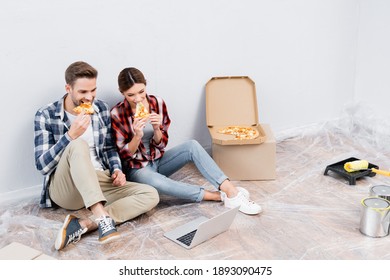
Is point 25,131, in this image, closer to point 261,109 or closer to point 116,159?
point 116,159

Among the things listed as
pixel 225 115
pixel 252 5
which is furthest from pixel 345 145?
pixel 252 5

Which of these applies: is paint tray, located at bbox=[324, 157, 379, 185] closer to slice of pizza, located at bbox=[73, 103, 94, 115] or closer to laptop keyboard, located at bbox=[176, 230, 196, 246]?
laptop keyboard, located at bbox=[176, 230, 196, 246]

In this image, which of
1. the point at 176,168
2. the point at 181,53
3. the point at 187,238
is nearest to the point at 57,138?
the point at 176,168

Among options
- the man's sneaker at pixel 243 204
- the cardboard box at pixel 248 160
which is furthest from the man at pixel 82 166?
the cardboard box at pixel 248 160

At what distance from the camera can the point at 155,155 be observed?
7.68 feet

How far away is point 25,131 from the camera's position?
2285 mm

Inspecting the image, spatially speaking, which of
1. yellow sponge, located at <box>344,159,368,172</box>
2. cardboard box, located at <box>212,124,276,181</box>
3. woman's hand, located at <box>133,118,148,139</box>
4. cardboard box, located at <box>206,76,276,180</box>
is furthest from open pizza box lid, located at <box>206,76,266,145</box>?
woman's hand, located at <box>133,118,148,139</box>

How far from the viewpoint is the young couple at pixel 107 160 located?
6.45 feet

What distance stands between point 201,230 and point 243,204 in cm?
38

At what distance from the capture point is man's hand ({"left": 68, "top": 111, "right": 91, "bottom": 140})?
1979 mm

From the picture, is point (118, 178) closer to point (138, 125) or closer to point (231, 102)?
point (138, 125)

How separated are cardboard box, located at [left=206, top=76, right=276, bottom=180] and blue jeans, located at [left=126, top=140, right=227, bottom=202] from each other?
0.19m
